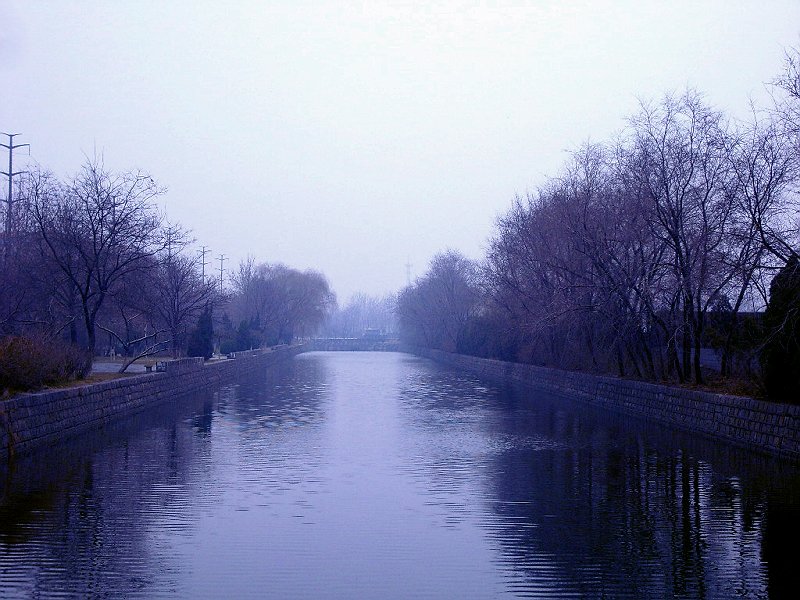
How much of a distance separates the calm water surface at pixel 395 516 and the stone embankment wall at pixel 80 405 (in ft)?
1.59

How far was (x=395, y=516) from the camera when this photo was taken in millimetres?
12008

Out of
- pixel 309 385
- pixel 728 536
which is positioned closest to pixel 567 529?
pixel 728 536

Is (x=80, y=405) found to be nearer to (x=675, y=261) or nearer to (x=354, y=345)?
(x=675, y=261)

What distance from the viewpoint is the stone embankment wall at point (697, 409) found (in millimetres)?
18000

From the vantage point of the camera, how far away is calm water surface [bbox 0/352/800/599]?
28.7 feet

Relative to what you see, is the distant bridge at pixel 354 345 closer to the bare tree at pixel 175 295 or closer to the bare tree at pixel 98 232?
the bare tree at pixel 175 295

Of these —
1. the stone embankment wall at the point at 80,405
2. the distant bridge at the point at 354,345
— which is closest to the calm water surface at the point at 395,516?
the stone embankment wall at the point at 80,405

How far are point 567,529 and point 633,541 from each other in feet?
2.81

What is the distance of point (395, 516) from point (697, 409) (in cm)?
1303

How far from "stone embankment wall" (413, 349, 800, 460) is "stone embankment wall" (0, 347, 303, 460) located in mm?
13893

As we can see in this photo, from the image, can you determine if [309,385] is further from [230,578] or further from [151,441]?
[230,578]

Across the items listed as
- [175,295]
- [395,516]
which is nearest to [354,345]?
[175,295]

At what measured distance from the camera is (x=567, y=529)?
11.1m

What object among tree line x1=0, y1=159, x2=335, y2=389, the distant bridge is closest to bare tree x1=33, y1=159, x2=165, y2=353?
tree line x1=0, y1=159, x2=335, y2=389
